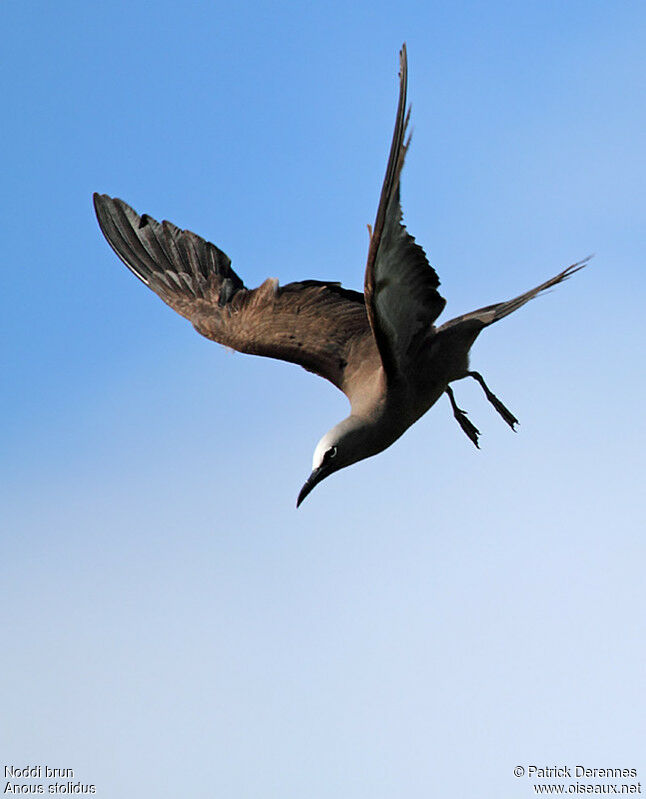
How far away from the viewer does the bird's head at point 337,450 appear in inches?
279

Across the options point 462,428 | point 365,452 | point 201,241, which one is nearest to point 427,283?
point 365,452

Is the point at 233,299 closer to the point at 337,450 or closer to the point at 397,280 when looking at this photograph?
the point at 337,450

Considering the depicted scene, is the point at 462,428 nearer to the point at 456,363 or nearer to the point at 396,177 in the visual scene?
the point at 456,363

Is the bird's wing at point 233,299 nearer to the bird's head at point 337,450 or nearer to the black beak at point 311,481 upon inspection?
the bird's head at point 337,450

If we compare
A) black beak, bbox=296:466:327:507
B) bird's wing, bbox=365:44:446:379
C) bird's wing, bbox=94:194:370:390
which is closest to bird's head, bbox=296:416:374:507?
black beak, bbox=296:466:327:507

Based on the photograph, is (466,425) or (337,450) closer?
(337,450)

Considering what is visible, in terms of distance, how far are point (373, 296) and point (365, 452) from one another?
49.2 inches

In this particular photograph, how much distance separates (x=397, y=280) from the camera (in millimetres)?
6660

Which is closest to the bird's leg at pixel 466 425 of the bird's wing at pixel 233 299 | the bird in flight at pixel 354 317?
the bird in flight at pixel 354 317

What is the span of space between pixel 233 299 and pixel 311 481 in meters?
2.66

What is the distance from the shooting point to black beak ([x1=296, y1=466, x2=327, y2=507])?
700cm

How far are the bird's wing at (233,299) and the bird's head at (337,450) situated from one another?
870mm

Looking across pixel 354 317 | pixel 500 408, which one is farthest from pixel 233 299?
pixel 500 408

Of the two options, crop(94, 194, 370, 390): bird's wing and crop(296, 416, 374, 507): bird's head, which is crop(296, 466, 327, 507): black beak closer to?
crop(296, 416, 374, 507): bird's head
